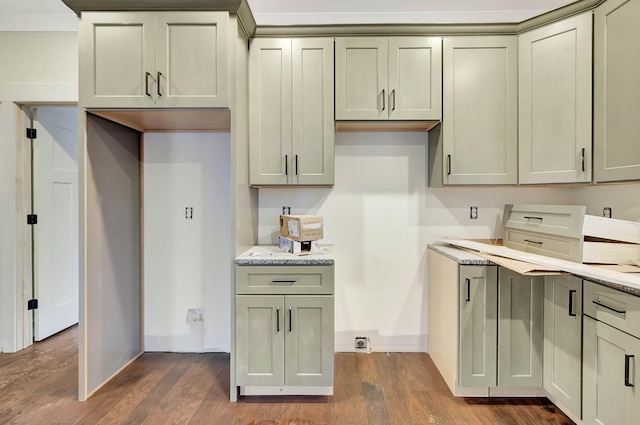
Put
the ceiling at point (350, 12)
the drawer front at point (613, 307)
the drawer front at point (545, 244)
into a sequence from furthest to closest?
the ceiling at point (350, 12) < the drawer front at point (545, 244) < the drawer front at point (613, 307)

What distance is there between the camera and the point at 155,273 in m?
2.70

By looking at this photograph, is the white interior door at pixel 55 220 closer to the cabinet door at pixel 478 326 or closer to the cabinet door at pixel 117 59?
the cabinet door at pixel 117 59

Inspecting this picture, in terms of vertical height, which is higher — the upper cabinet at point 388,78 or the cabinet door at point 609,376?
the upper cabinet at point 388,78

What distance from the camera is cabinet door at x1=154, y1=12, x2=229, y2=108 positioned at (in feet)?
6.40

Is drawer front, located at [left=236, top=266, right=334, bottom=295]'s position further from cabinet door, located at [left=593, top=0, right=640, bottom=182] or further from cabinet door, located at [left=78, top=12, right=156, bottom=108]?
cabinet door, located at [left=593, top=0, right=640, bottom=182]

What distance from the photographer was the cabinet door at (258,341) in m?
2.01

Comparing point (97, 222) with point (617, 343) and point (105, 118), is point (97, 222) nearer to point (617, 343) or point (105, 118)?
point (105, 118)

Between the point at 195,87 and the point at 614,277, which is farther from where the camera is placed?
the point at 195,87

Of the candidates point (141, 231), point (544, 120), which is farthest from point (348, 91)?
point (141, 231)

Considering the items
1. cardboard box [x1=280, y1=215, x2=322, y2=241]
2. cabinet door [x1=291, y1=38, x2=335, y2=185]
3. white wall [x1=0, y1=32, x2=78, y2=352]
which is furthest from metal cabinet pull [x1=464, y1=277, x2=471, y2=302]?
white wall [x1=0, y1=32, x2=78, y2=352]

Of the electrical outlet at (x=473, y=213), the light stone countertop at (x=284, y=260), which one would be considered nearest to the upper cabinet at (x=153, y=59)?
the light stone countertop at (x=284, y=260)

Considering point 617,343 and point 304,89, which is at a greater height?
point 304,89

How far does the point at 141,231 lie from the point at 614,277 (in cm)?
313

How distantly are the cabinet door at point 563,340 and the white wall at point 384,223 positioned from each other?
0.87 m
